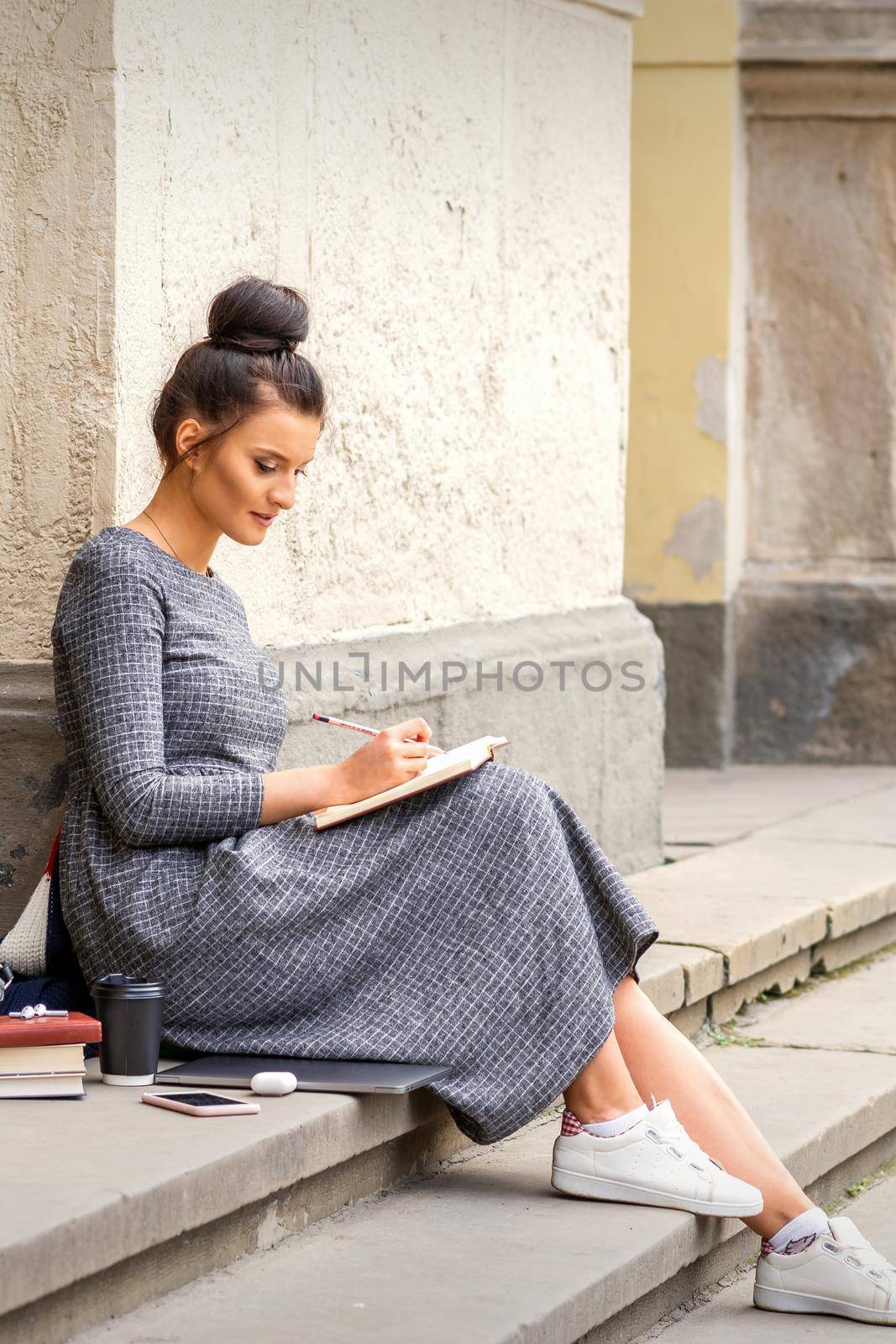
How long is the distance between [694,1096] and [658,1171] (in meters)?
0.13

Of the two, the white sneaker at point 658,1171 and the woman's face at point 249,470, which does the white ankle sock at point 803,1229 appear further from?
the woman's face at point 249,470

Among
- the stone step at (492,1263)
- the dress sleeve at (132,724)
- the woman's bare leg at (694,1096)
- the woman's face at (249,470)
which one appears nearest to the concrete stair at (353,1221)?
the stone step at (492,1263)

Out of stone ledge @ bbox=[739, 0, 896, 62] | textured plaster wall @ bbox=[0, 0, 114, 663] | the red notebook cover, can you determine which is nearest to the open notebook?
the red notebook cover

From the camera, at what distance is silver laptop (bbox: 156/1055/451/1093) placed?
2.75 metres

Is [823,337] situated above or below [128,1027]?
above

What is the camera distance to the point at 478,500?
454 centimetres

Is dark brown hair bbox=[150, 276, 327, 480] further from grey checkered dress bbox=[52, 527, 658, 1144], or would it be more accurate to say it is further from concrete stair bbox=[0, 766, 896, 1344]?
concrete stair bbox=[0, 766, 896, 1344]

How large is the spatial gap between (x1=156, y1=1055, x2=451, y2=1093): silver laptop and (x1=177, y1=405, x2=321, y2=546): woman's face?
822 mm

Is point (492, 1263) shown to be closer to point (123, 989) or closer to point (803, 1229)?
Result: point (803, 1229)

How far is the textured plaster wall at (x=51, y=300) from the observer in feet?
10.6

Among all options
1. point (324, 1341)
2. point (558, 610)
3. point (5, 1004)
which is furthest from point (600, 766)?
point (324, 1341)

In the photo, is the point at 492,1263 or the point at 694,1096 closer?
the point at 492,1263

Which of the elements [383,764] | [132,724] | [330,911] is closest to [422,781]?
[383,764]

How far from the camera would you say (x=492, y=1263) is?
262 cm
